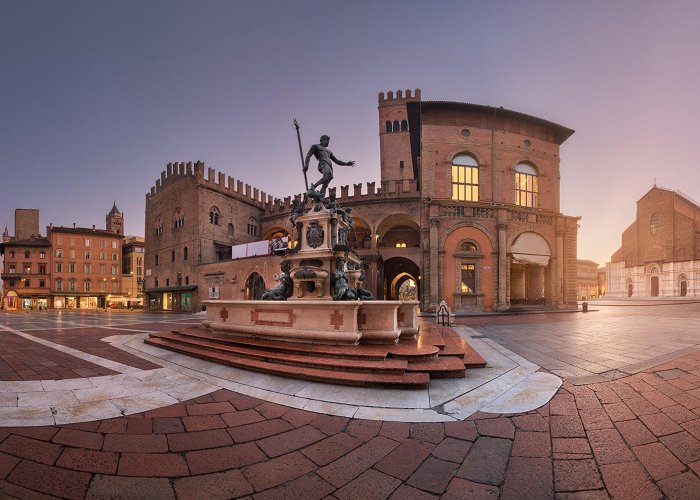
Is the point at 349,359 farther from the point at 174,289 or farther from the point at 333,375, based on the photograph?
the point at 174,289

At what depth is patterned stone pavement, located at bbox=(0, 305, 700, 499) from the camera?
93.1 inches

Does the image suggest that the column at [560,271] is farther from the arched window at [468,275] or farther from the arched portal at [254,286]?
the arched portal at [254,286]

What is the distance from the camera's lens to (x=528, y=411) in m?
3.81

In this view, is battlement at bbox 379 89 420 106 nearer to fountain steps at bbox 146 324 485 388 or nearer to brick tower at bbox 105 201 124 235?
fountain steps at bbox 146 324 485 388

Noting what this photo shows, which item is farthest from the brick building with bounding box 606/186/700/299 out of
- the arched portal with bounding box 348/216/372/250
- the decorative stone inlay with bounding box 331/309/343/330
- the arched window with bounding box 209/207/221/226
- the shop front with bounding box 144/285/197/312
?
the shop front with bounding box 144/285/197/312

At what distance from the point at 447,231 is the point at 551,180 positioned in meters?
10.3

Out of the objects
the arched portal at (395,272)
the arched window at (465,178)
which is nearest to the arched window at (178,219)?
the arched portal at (395,272)

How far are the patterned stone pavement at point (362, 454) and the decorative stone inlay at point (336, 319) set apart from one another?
8.41 ft

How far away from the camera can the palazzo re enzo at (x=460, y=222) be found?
71.6 feet

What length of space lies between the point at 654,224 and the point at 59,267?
91.2 m

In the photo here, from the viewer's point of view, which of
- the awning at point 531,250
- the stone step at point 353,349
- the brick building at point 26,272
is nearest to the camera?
the stone step at point 353,349

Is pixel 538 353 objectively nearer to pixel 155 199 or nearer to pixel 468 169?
pixel 468 169

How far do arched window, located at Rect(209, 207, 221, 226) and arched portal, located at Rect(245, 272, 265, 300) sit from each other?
7973mm

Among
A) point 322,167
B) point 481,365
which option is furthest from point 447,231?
point 481,365
